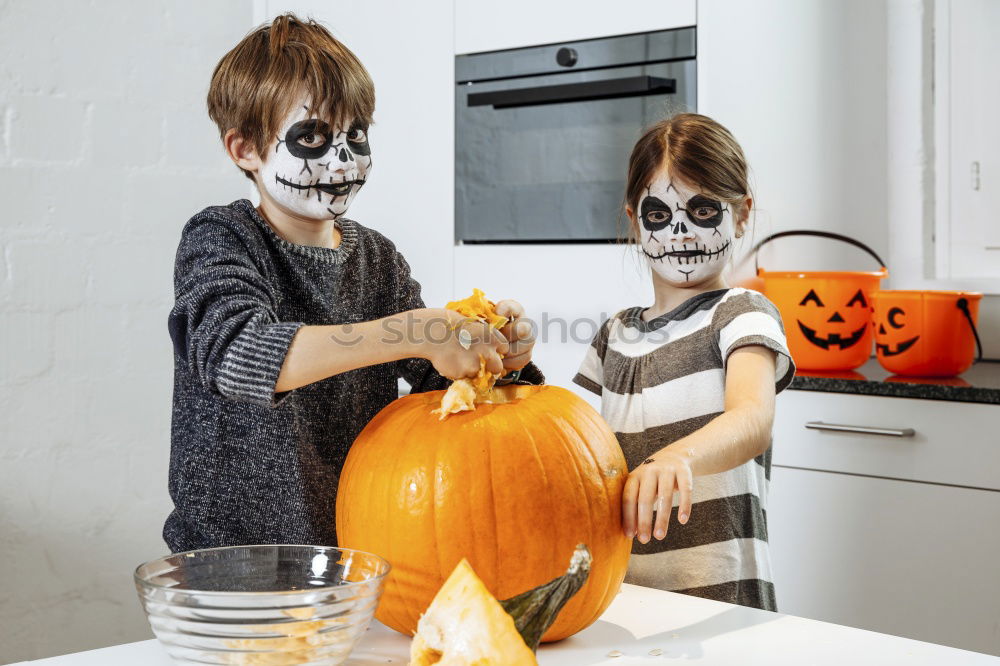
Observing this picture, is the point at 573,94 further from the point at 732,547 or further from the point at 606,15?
the point at 732,547

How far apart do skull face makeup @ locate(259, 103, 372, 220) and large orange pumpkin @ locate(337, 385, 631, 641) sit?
0.32 meters

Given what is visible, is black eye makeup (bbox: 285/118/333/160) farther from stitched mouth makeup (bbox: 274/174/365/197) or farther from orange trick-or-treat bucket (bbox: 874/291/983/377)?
orange trick-or-treat bucket (bbox: 874/291/983/377)

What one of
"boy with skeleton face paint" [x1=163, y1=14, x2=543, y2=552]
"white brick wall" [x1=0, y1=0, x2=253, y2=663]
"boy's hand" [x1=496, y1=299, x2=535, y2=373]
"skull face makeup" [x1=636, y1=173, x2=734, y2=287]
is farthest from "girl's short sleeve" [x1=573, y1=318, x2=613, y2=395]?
"white brick wall" [x1=0, y1=0, x2=253, y2=663]

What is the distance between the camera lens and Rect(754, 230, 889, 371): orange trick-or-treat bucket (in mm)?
1884

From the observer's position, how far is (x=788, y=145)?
216cm

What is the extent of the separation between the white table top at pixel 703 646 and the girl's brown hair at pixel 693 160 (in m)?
0.53

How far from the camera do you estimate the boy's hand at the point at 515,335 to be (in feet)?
2.77

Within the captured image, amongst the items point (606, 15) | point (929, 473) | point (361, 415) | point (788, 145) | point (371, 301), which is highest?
point (606, 15)

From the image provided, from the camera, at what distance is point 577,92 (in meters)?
2.11

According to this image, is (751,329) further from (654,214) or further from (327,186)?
(327,186)

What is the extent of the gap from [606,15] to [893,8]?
2.05 ft

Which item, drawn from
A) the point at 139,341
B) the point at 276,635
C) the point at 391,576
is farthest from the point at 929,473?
the point at 139,341

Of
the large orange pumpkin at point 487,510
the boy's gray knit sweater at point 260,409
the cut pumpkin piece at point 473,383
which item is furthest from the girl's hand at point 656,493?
the boy's gray knit sweater at point 260,409

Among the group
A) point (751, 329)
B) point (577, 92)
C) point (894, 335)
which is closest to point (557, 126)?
point (577, 92)
